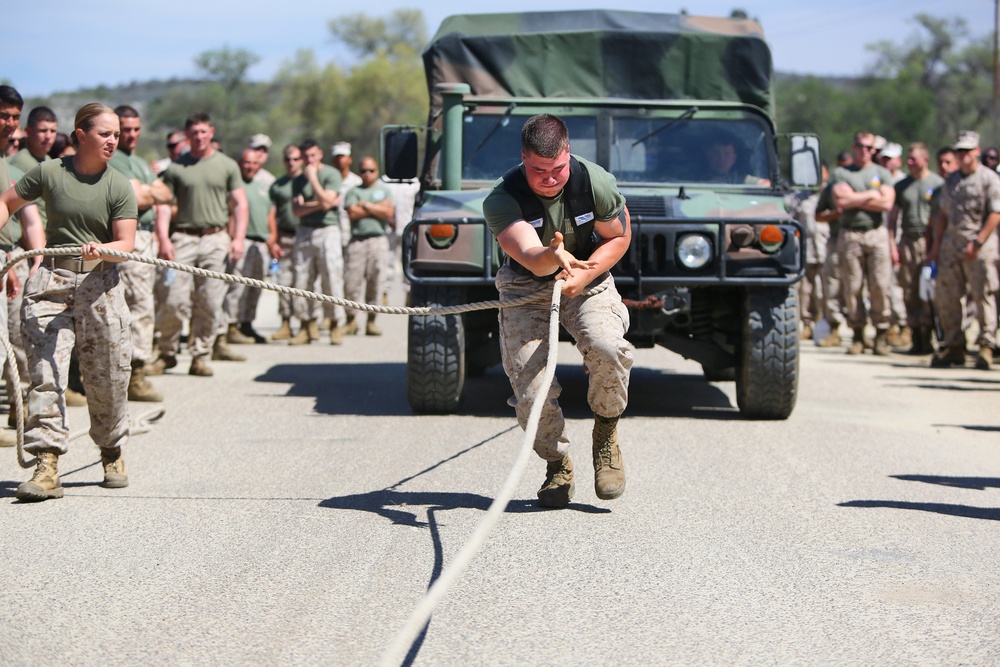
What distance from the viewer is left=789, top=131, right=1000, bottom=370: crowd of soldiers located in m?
12.3

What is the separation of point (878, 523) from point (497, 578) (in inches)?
74.4

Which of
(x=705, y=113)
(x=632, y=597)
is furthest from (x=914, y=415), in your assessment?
(x=632, y=597)

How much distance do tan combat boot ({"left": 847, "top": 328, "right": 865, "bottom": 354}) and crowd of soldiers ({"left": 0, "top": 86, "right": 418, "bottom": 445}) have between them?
5.06 metres

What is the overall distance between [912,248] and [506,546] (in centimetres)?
1027

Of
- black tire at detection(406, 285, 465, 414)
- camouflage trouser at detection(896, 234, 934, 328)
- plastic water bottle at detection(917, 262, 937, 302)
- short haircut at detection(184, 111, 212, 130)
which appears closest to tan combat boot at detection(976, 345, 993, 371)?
plastic water bottle at detection(917, 262, 937, 302)

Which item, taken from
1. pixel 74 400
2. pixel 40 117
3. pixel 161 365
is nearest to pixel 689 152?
pixel 40 117

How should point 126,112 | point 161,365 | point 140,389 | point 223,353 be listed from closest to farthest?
1. point 126,112
2. point 140,389
3. point 161,365
4. point 223,353

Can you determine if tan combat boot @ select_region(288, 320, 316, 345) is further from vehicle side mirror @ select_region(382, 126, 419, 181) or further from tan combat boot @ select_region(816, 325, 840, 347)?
tan combat boot @ select_region(816, 325, 840, 347)

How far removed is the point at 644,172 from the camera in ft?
31.3

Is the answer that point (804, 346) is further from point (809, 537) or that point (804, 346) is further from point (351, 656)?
point (351, 656)

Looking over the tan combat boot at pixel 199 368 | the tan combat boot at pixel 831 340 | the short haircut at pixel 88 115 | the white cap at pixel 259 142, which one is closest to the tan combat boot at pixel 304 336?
the white cap at pixel 259 142

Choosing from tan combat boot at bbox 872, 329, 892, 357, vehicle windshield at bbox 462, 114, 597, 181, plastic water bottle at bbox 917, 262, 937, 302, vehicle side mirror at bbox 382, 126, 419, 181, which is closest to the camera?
vehicle windshield at bbox 462, 114, 597, 181

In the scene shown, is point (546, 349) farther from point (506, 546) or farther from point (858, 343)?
point (858, 343)

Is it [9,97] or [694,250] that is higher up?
[9,97]
